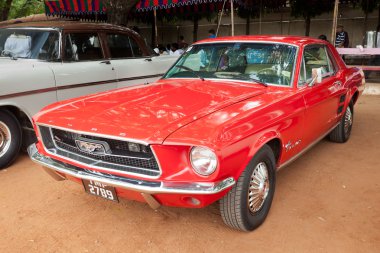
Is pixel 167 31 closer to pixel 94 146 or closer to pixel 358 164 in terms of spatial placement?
pixel 358 164

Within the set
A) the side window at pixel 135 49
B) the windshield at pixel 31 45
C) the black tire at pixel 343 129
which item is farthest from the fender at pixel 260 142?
the side window at pixel 135 49

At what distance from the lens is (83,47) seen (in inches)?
212

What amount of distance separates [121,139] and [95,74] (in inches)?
125

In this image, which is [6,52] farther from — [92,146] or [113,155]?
[113,155]

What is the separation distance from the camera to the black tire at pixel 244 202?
2684 mm

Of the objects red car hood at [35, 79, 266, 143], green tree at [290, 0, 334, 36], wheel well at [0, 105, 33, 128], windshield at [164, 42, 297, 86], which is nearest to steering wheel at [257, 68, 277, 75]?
windshield at [164, 42, 297, 86]

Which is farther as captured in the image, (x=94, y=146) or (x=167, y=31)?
(x=167, y=31)

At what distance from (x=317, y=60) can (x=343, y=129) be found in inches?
53.4

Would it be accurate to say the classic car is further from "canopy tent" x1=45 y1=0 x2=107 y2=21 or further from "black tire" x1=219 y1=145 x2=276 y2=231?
"canopy tent" x1=45 y1=0 x2=107 y2=21

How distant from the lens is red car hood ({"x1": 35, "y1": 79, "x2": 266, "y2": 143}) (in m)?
2.54

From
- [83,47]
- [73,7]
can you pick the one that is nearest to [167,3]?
[73,7]

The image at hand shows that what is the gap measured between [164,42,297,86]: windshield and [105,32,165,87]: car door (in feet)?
6.06

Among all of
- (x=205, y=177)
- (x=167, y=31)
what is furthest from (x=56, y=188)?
(x=167, y=31)

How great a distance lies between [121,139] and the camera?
248cm
